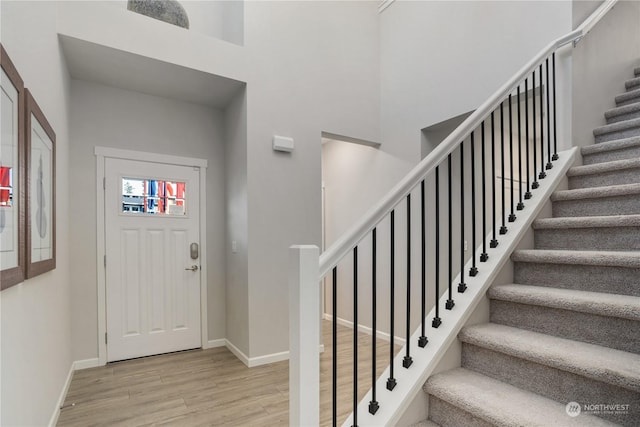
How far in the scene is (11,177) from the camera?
1.40 meters

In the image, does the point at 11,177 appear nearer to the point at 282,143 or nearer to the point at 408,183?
the point at 408,183

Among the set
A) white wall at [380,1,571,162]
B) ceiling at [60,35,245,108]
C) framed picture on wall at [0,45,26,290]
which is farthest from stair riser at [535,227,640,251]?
ceiling at [60,35,245,108]

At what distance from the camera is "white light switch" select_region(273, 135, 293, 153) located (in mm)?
3412

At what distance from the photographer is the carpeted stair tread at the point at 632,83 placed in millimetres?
2920

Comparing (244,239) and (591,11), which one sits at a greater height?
(591,11)

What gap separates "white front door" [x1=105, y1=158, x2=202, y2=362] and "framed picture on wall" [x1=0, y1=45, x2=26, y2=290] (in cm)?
196

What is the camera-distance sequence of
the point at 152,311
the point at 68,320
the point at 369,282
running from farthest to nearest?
the point at 369,282 → the point at 152,311 → the point at 68,320

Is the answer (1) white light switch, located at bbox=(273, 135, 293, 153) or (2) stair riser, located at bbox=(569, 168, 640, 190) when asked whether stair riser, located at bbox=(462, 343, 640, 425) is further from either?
(1) white light switch, located at bbox=(273, 135, 293, 153)

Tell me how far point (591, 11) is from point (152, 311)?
15.0 feet

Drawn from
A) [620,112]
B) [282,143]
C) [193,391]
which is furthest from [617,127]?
[193,391]

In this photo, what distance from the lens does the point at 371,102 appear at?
13.5ft

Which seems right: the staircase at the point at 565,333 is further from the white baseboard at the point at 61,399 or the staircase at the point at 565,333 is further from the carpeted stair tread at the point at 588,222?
the white baseboard at the point at 61,399

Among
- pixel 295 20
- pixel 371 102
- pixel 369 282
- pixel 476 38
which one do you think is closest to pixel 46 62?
pixel 295 20

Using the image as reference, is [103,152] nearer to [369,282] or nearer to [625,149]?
[369,282]
